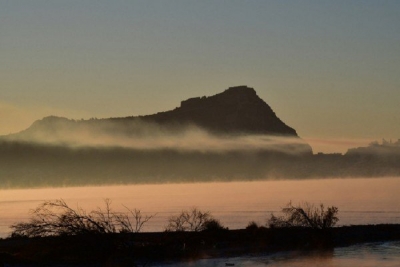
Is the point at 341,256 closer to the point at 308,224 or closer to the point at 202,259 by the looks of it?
the point at 202,259

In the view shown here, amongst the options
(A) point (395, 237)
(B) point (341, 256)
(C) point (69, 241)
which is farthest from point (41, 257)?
(A) point (395, 237)

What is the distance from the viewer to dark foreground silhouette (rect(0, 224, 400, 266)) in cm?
3831

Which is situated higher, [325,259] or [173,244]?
[173,244]

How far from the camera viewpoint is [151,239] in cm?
4447

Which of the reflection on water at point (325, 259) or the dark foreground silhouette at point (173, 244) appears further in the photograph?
the dark foreground silhouette at point (173, 244)

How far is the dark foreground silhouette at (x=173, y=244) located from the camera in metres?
38.3

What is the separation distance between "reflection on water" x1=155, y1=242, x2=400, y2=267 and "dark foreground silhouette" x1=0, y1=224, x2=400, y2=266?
1597 millimetres

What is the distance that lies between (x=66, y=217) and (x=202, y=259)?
636 cm

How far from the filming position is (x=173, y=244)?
41594 millimetres

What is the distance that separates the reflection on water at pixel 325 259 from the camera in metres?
35.5

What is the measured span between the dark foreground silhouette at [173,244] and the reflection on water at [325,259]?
62.9 inches

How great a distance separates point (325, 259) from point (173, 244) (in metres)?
7.99

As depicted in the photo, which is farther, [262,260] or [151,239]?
[151,239]

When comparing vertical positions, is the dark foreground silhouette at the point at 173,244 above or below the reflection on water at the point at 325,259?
above
